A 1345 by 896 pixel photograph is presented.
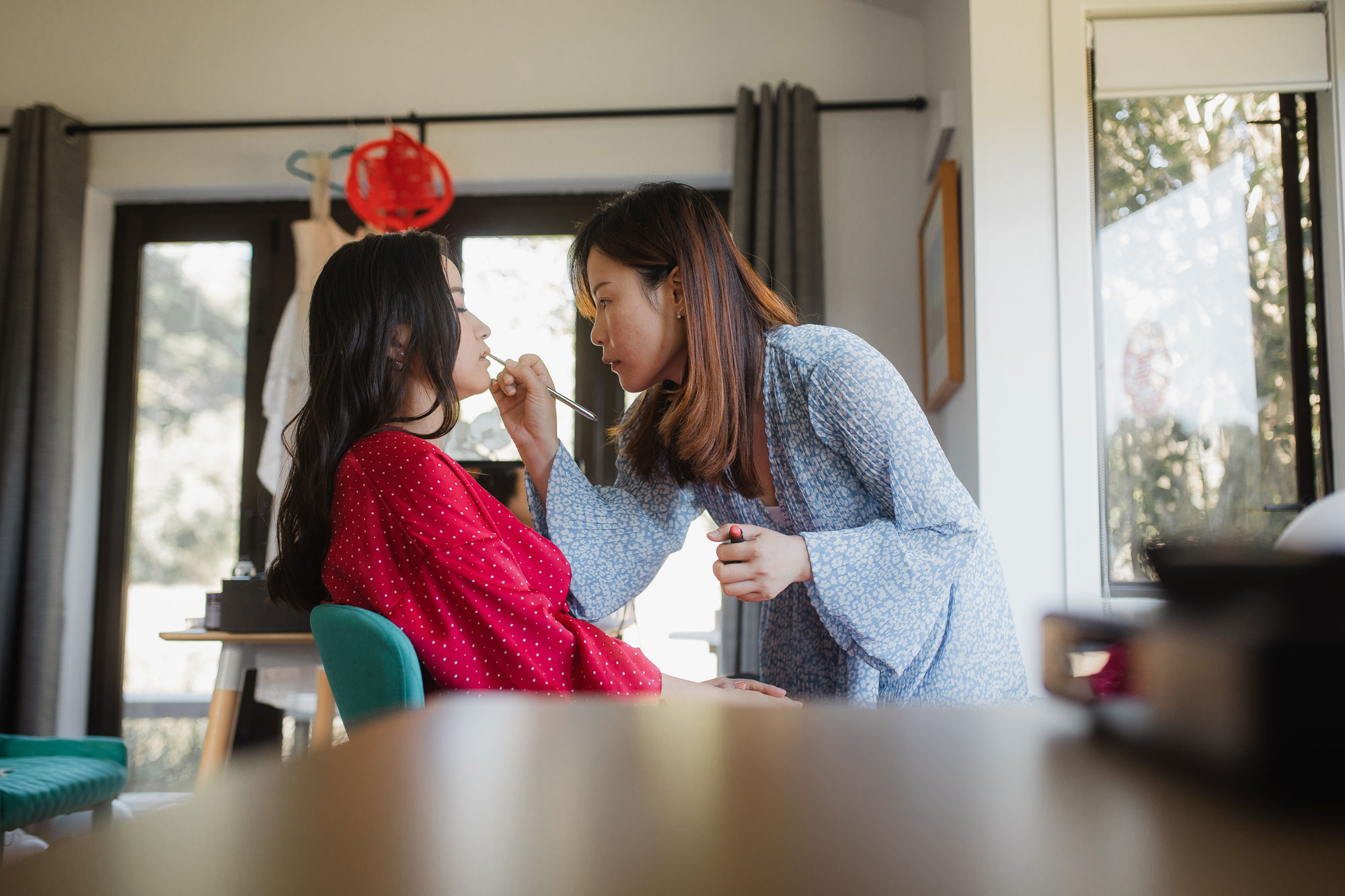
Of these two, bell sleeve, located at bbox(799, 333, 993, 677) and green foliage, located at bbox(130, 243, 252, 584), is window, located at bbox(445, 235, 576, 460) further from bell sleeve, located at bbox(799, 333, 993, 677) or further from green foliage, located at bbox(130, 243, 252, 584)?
bell sleeve, located at bbox(799, 333, 993, 677)

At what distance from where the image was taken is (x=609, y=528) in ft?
4.30

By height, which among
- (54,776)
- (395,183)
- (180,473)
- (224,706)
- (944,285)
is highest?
(395,183)

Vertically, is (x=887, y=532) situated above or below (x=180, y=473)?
below

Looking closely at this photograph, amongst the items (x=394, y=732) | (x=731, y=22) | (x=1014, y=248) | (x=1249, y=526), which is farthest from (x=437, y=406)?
(x=731, y=22)

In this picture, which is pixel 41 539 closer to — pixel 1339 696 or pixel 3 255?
pixel 3 255

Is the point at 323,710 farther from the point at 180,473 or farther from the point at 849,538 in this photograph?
the point at 849,538

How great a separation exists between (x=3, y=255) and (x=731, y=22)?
2632 millimetres

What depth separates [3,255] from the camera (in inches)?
125

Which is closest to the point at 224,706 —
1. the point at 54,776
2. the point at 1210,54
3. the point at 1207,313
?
the point at 54,776

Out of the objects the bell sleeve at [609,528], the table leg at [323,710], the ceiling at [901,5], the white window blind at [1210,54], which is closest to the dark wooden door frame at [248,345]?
the ceiling at [901,5]

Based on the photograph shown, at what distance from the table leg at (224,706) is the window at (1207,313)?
1983 millimetres

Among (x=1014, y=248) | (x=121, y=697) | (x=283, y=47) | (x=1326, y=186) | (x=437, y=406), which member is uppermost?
(x=283, y=47)

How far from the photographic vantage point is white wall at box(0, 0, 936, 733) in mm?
3180

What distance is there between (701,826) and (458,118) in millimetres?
3384
